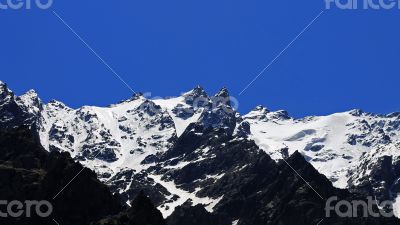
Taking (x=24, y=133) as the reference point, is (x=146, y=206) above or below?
below

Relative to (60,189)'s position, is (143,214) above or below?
below

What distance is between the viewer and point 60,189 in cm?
15250

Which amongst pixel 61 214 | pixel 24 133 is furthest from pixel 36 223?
pixel 24 133

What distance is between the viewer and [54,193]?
5965 inches

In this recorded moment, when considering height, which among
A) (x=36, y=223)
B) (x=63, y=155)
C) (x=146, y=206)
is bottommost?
(x=36, y=223)

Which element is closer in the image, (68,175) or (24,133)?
(68,175)

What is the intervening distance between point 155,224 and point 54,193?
19.5m

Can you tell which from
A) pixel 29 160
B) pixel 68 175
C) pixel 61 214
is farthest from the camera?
pixel 29 160

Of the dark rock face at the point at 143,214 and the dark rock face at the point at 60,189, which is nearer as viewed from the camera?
the dark rock face at the point at 143,214

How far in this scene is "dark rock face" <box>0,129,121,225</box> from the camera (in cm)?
14800

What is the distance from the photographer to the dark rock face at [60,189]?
148000mm

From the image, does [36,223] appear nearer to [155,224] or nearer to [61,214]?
[61,214]

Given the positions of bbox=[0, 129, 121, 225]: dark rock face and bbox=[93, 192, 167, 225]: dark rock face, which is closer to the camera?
bbox=[93, 192, 167, 225]: dark rock face

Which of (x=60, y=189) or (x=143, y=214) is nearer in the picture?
(x=143, y=214)
